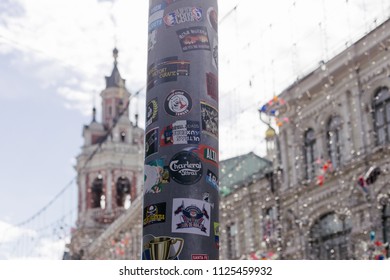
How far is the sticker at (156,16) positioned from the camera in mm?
8469

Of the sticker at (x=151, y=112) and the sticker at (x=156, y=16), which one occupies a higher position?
the sticker at (x=156, y=16)

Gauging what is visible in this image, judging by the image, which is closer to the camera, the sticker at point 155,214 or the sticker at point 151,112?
the sticker at point 155,214

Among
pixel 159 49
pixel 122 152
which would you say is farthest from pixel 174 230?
pixel 122 152

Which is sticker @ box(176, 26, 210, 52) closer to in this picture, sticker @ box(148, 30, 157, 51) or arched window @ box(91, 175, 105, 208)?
sticker @ box(148, 30, 157, 51)

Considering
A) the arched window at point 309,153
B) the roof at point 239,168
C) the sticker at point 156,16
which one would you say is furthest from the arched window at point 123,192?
the sticker at point 156,16

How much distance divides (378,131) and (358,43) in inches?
114

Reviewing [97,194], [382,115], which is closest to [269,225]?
[382,115]

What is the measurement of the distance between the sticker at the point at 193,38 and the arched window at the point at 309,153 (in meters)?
19.6

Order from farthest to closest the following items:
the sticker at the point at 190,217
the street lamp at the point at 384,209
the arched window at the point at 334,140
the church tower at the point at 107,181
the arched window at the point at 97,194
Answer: the arched window at the point at 97,194
the church tower at the point at 107,181
the arched window at the point at 334,140
the street lamp at the point at 384,209
the sticker at the point at 190,217

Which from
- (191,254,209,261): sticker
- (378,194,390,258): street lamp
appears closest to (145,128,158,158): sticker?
(191,254,209,261): sticker

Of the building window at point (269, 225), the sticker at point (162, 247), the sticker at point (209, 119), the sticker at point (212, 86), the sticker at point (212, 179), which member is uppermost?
the building window at point (269, 225)

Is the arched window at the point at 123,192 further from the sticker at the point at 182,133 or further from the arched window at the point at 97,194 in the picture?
the sticker at the point at 182,133

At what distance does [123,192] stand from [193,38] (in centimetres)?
5391

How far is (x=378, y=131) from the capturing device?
78.9 ft
